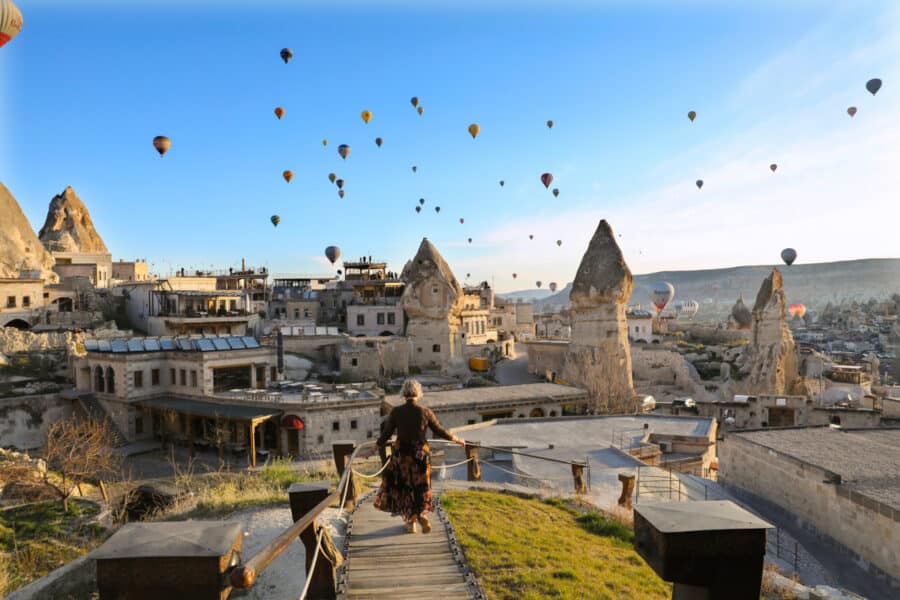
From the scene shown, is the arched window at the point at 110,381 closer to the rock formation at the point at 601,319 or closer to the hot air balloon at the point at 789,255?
the rock formation at the point at 601,319

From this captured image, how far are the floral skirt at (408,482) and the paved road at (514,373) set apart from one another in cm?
3663

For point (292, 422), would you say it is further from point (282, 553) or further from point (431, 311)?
point (282, 553)

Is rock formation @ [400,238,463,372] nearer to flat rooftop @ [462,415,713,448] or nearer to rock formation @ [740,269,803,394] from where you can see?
flat rooftop @ [462,415,713,448]

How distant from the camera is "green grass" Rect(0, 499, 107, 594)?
1264 centimetres

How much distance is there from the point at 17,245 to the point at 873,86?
7295cm

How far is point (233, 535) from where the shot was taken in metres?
3.34

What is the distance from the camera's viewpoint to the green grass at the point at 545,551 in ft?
20.8

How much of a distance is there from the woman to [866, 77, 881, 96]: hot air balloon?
1744 inches

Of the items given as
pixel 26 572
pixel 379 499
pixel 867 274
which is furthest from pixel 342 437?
pixel 867 274

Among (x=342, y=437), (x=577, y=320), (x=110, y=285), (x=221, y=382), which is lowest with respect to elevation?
(x=342, y=437)

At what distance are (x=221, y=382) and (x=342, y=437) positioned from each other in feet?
36.8

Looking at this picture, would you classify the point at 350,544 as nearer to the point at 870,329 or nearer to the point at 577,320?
the point at 577,320

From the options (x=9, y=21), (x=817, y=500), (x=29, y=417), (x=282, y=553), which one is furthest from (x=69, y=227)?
(x=817, y=500)

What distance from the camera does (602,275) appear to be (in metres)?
38.1
